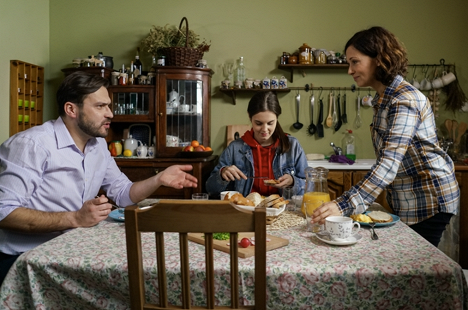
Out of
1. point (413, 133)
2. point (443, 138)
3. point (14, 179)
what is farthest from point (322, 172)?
point (443, 138)

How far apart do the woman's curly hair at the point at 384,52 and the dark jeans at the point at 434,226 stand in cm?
58

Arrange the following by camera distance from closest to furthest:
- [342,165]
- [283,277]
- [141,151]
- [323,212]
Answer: [283,277]
[323,212]
[342,165]
[141,151]

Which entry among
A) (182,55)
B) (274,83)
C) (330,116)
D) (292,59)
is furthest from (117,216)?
(330,116)

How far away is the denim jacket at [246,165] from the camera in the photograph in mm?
2465

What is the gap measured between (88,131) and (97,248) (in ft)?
2.32

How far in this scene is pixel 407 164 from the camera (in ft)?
5.84

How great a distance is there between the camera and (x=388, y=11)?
3809mm

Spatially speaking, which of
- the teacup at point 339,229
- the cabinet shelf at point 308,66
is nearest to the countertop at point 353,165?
the cabinet shelf at point 308,66

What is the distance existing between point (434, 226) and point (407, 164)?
285 mm

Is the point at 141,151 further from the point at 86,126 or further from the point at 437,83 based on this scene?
the point at 437,83

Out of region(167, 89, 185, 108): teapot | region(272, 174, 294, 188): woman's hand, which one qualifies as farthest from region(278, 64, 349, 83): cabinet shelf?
region(272, 174, 294, 188): woman's hand

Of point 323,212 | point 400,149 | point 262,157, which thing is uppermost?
point 400,149

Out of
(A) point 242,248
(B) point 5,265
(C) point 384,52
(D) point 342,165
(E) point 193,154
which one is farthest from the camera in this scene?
(E) point 193,154

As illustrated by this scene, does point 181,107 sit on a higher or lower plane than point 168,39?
lower
